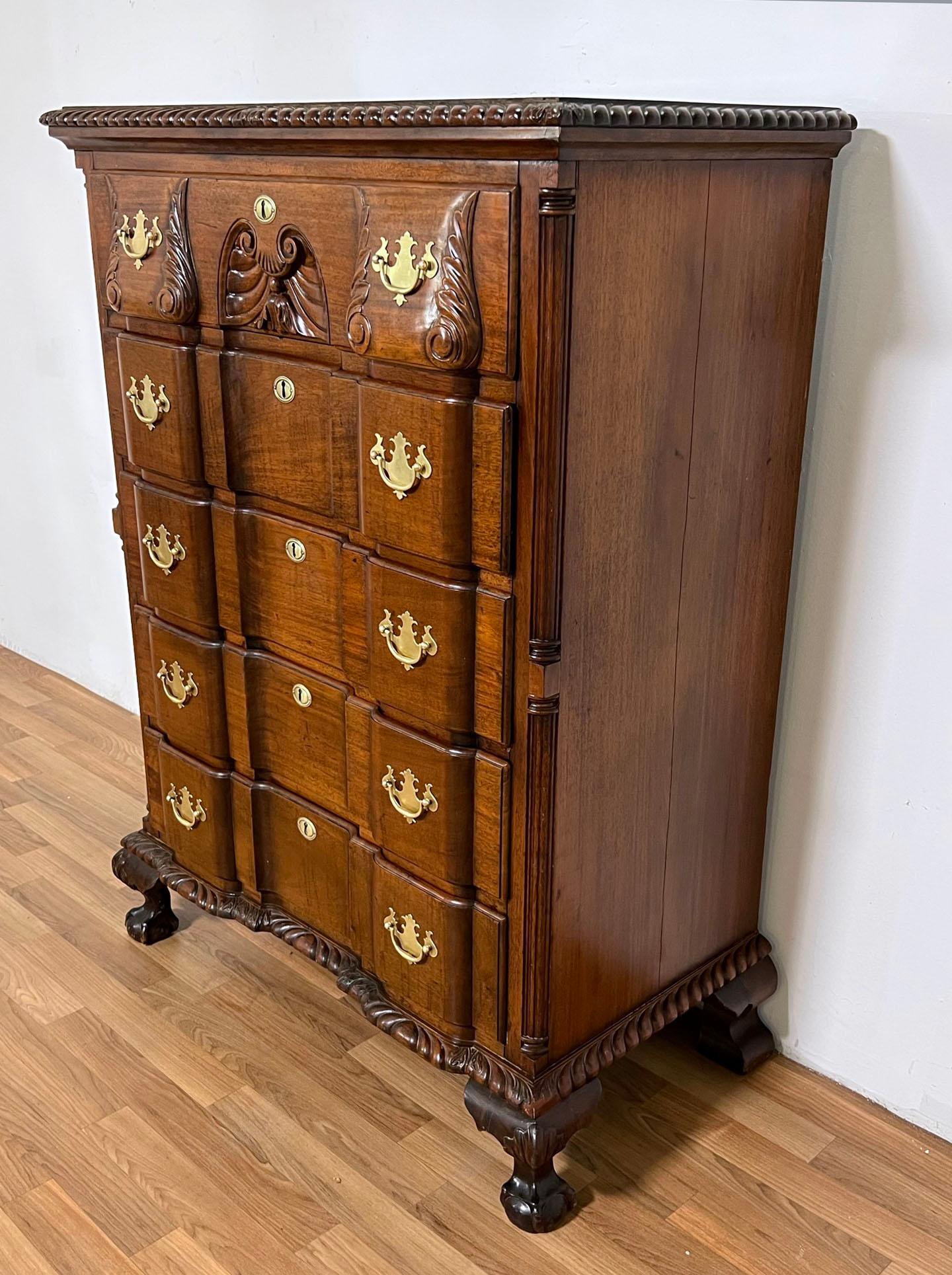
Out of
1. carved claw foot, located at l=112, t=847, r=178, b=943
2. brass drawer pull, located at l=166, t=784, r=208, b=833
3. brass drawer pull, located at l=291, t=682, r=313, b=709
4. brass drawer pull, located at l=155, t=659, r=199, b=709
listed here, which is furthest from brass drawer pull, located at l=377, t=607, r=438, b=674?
carved claw foot, located at l=112, t=847, r=178, b=943

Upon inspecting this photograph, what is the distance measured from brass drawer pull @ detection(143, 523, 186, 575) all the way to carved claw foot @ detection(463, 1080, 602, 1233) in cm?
83

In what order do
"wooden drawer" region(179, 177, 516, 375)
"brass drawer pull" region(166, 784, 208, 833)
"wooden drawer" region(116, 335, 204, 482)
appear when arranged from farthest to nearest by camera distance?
"brass drawer pull" region(166, 784, 208, 833), "wooden drawer" region(116, 335, 204, 482), "wooden drawer" region(179, 177, 516, 375)

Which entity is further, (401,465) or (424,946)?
(424,946)

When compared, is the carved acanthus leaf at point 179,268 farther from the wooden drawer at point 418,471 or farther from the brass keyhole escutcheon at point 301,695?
the brass keyhole escutcheon at point 301,695

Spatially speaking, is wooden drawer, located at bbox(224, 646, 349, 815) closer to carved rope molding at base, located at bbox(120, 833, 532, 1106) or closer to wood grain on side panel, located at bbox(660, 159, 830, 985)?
carved rope molding at base, located at bbox(120, 833, 532, 1106)

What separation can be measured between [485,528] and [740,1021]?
3.08ft

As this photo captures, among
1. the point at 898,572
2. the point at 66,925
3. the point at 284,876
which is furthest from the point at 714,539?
the point at 66,925

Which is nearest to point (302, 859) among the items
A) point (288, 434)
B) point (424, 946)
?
point (424, 946)

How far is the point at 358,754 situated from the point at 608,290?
2.24 feet

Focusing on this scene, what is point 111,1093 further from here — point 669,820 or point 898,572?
point 898,572

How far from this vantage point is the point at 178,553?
184 centimetres

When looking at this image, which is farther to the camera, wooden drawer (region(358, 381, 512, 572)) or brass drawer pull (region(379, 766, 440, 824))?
brass drawer pull (region(379, 766, 440, 824))

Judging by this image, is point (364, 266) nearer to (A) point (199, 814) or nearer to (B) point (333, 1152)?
(A) point (199, 814)

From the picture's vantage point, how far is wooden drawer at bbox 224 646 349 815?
5.60ft
